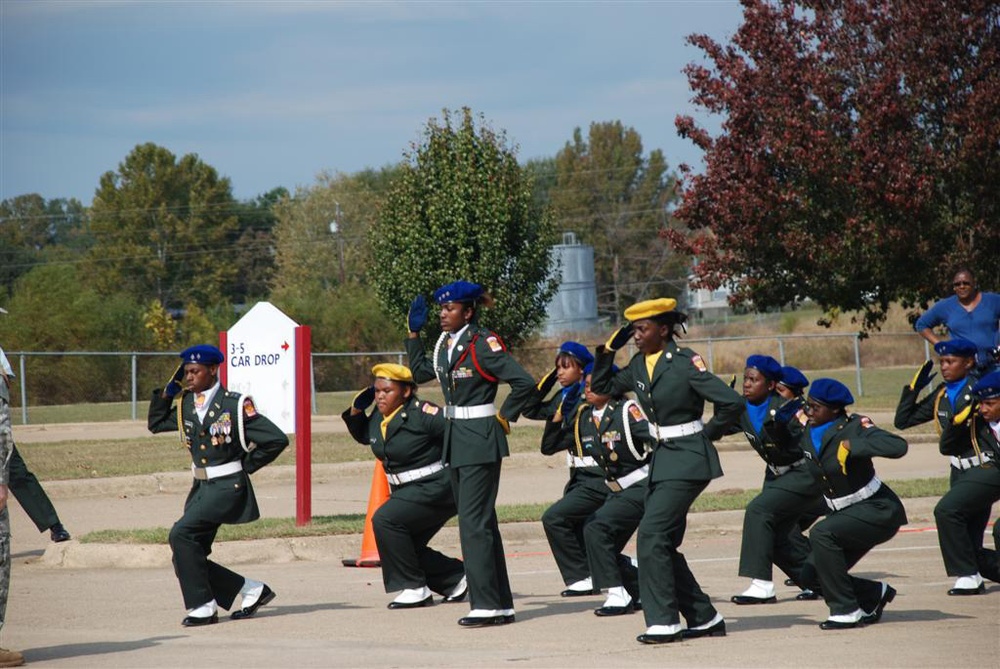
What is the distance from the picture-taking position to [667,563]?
8.12m

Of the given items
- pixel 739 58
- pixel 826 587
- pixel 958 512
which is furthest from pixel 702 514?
pixel 739 58

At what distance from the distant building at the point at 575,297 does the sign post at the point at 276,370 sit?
48.7 metres

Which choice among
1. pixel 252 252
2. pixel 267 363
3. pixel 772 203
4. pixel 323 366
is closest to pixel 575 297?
pixel 323 366

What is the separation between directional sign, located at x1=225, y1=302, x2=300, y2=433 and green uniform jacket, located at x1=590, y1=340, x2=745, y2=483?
643 cm

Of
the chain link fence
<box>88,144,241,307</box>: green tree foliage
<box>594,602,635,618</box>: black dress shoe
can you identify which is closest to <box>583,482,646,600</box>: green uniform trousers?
<box>594,602,635,618</box>: black dress shoe

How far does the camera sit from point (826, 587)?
8.60 metres

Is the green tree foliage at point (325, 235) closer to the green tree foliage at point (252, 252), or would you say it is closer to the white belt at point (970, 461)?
the green tree foliage at point (252, 252)

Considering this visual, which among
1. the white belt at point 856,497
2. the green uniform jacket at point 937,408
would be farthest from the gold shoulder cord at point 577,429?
the green uniform jacket at point 937,408

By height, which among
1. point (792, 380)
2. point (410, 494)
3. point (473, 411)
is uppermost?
point (792, 380)

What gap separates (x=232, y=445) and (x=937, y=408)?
522cm

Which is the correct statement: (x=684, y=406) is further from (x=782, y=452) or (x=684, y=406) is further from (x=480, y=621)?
(x=480, y=621)

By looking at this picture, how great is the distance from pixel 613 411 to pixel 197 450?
9.43 ft

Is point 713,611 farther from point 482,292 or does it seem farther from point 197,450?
point 197,450

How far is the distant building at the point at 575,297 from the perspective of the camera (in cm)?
6394
